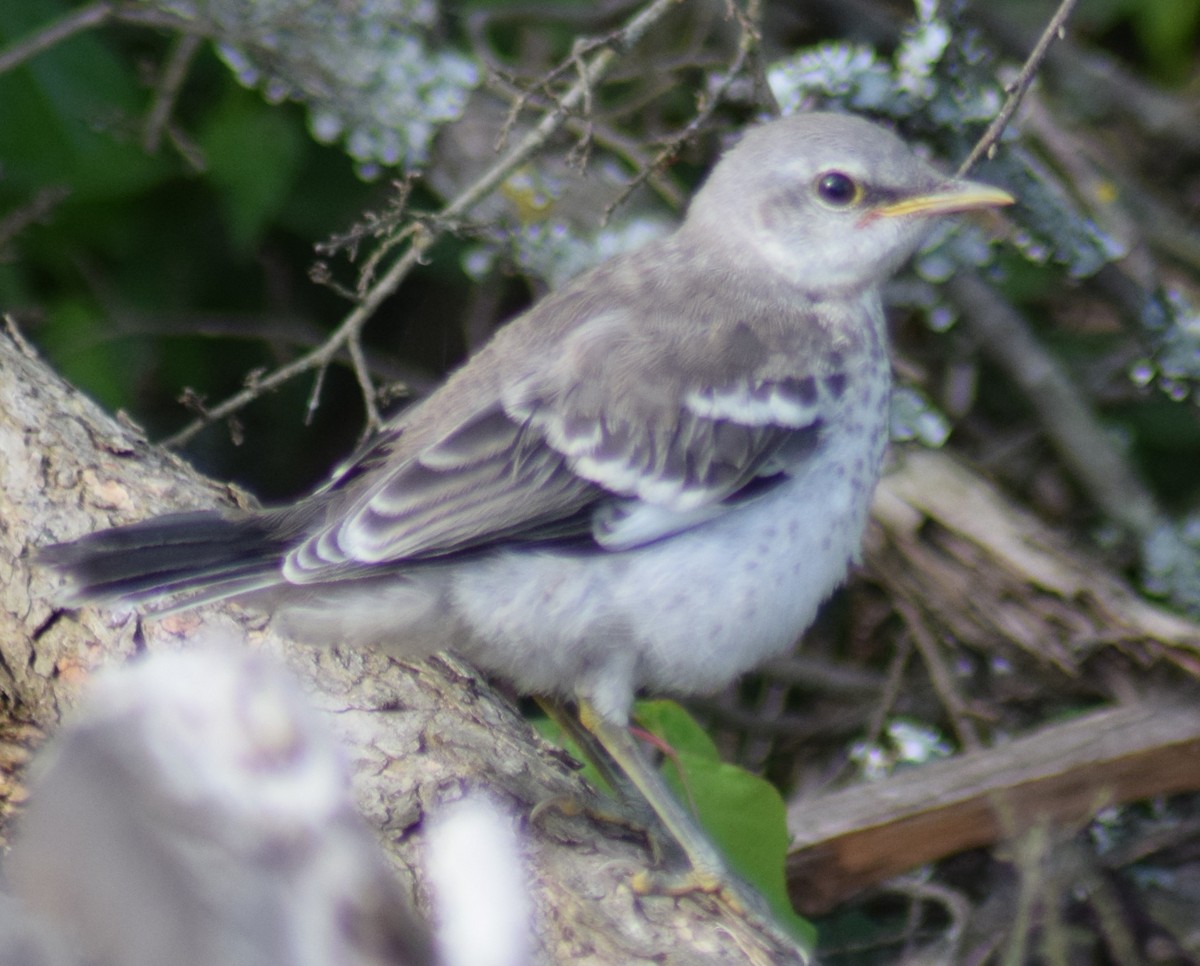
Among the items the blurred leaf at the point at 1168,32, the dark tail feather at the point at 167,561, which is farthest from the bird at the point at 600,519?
the blurred leaf at the point at 1168,32

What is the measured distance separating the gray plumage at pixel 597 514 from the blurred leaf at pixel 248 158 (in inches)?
47.3

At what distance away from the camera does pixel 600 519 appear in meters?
2.61

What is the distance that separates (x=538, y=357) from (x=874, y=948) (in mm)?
1868

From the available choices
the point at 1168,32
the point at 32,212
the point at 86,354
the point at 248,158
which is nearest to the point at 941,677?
the point at 1168,32

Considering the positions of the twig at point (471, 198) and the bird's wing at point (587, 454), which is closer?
the bird's wing at point (587, 454)

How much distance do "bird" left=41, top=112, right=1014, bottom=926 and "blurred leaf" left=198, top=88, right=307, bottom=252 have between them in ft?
3.97

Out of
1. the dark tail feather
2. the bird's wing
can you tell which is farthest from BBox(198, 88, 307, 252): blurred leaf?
the dark tail feather

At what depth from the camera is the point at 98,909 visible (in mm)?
1336

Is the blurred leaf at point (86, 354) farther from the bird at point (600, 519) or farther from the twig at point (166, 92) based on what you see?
the bird at point (600, 519)

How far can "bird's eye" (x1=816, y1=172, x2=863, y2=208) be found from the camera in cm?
301

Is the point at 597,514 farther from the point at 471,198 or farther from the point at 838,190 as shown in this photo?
the point at 471,198

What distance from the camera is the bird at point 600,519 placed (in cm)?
249

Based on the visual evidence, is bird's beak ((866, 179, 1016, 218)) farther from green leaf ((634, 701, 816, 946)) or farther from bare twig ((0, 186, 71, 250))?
bare twig ((0, 186, 71, 250))

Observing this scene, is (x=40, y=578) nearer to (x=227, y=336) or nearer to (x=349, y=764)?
(x=349, y=764)
